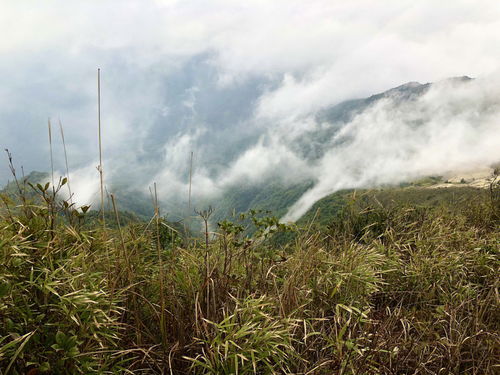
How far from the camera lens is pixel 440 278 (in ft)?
13.6

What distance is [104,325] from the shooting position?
90.8 inches

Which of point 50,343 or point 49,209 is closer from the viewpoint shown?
point 50,343

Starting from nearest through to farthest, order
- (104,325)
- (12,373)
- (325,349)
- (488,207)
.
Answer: (12,373) < (104,325) < (325,349) < (488,207)

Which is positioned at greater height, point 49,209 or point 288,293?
point 49,209

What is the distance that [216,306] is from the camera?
112 inches

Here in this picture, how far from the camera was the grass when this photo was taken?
7.01 feet

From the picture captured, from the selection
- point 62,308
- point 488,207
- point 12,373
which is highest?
point 62,308

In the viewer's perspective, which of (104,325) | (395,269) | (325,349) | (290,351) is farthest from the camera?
(395,269)

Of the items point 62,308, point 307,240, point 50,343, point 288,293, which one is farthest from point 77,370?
point 307,240

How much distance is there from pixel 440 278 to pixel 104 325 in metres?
3.79

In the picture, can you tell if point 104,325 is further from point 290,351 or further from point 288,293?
point 288,293

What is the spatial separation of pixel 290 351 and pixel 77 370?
55.5 inches

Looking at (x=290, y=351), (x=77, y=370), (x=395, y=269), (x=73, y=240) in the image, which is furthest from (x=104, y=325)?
(x=395, y=269)

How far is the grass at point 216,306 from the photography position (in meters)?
2.14
